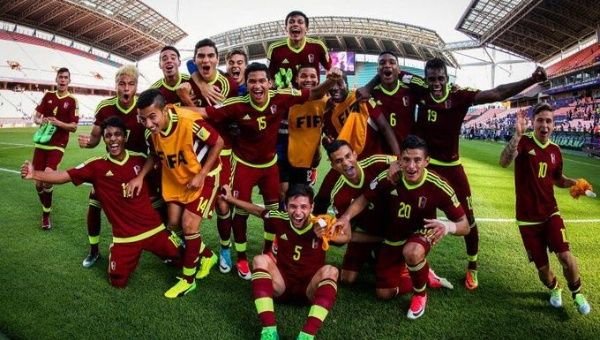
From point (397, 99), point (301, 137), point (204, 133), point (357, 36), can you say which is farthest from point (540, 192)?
point (357, 36)

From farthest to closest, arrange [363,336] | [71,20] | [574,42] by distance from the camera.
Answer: [71,20] < [574,42] < [363,336]

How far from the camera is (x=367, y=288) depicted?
3.95m

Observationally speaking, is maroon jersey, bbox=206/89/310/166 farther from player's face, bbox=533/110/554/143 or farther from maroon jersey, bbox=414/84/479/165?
player's face, bbox=533/110/554/143

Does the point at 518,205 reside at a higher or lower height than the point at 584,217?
higher

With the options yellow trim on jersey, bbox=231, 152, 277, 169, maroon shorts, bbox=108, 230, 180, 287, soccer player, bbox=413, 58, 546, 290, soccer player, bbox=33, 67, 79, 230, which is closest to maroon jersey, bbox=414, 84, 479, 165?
soccer player, bbox=413, 58, 546, 290

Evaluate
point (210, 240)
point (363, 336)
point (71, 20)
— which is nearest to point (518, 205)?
point (363, 336)

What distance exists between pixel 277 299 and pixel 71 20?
53.5m

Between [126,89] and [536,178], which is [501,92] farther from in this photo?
[126,89]

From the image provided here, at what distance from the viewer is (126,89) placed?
4359 mm

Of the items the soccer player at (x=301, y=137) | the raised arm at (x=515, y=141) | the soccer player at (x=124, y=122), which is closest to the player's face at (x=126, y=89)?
the soccer player at (x=124, y=122)

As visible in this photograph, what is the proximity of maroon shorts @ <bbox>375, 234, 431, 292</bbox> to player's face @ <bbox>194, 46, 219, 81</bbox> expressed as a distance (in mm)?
2623

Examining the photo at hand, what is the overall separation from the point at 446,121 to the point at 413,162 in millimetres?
1214

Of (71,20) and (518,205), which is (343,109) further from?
(71,20)

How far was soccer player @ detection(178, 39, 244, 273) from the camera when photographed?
14.5 feet
